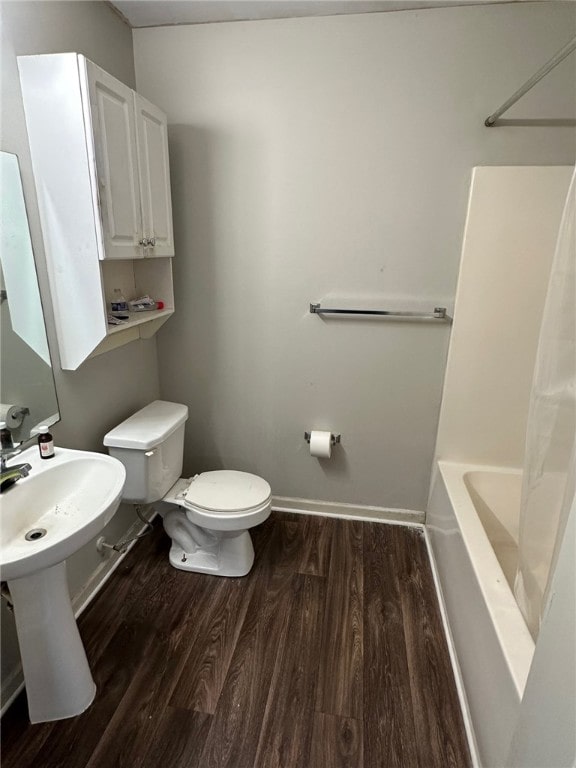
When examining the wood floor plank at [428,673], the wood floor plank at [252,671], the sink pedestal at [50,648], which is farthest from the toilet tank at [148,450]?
the wood floor plank at [428,673]

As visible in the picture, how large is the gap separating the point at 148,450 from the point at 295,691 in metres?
1.04

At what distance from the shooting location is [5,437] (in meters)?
1.29

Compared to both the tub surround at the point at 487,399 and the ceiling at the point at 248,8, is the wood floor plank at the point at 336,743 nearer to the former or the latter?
the tub surround at the point at 487,399

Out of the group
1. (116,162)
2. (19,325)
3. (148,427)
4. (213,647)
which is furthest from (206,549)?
(116,162)

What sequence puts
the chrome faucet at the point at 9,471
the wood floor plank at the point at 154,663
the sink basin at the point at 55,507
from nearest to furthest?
the sink basin at the point at 55,507
the chrome faucet at the point at 9,471
the wood floor plank at the point at 154,663

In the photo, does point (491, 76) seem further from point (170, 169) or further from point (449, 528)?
point (449, 528)

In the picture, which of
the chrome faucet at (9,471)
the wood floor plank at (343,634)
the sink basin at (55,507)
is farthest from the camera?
the wood floor plank at (343,634)

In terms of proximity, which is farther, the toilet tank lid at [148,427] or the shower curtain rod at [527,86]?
the toilet tank lid at [148,427]

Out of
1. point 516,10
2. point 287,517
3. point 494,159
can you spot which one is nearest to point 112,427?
point 287,517

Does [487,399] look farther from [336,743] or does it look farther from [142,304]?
[142,304]

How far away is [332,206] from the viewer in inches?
75.2

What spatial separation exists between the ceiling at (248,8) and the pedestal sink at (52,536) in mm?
1782

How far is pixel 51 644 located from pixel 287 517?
51.8 inches

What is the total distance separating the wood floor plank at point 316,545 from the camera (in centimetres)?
200
